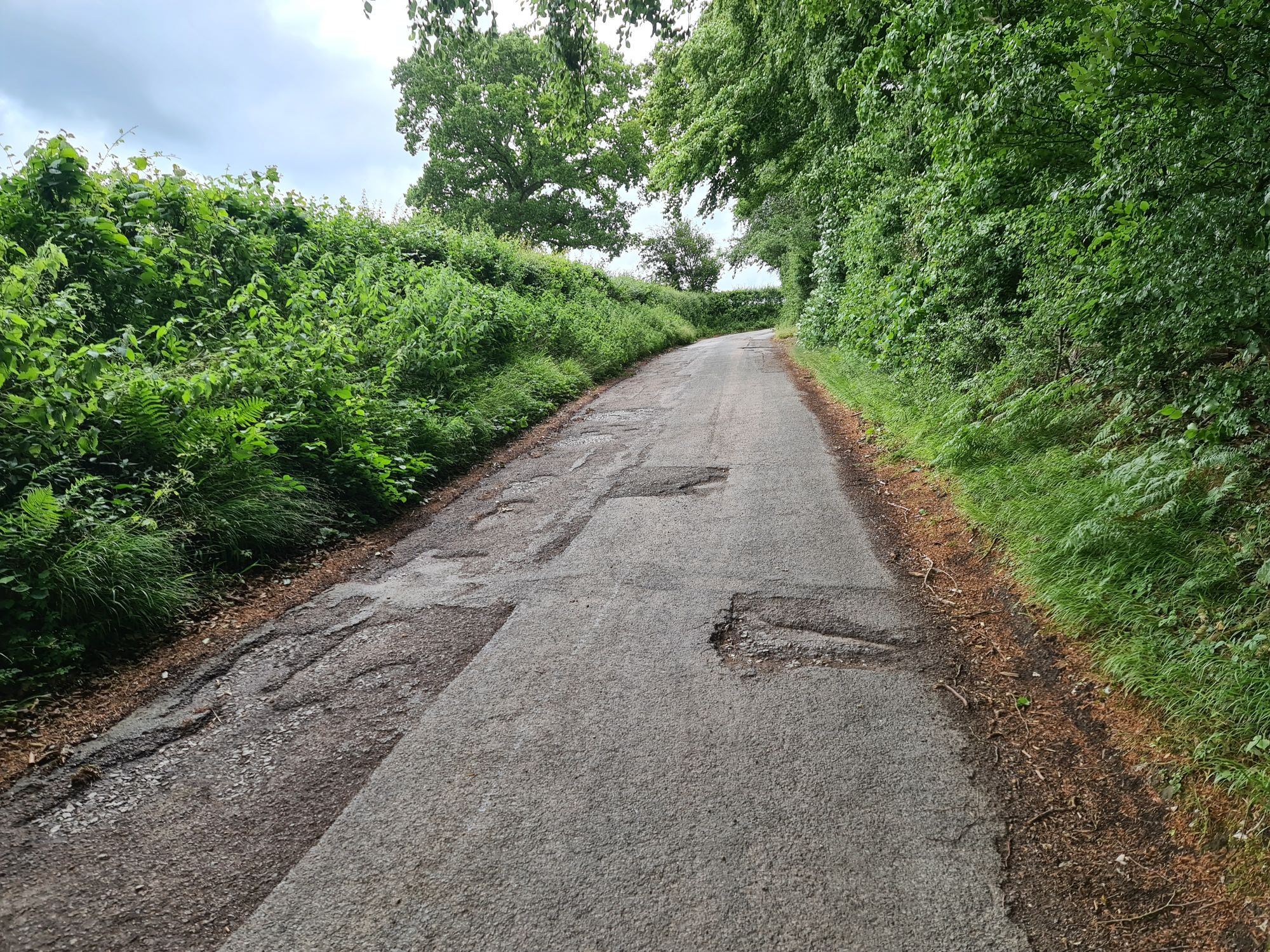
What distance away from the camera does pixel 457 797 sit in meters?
2.30

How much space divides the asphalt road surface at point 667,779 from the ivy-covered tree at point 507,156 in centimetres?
2455

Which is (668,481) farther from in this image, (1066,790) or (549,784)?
(1066,790)

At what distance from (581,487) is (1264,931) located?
4.89 meters

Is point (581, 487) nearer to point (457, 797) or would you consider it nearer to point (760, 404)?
point (457, 797)

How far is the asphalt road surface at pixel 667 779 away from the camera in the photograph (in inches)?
72.2

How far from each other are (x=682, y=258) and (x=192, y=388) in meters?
43.8

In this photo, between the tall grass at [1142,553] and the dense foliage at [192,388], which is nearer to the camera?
the tall grass at [1142,553]

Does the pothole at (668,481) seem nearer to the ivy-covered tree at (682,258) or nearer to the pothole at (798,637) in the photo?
the pothole at (798,637)

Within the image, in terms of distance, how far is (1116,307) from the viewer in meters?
4.04

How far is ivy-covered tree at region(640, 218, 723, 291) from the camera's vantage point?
4391 centimetres

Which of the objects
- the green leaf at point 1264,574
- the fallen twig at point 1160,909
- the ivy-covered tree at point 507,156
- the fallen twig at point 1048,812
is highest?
the ivy-covered tree at point 507,156

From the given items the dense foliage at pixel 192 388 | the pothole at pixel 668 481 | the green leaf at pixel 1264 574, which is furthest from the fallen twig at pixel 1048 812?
the dense foliage at pixel 192 388

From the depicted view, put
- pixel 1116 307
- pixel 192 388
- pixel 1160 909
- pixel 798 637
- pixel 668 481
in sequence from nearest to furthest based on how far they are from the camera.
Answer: pixel 1160 909 < pixel 798 637 < pixel 1116 307 < pixel 192 388 < pixel 668 481

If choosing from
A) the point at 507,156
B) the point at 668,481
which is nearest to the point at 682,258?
the point at 507,156
